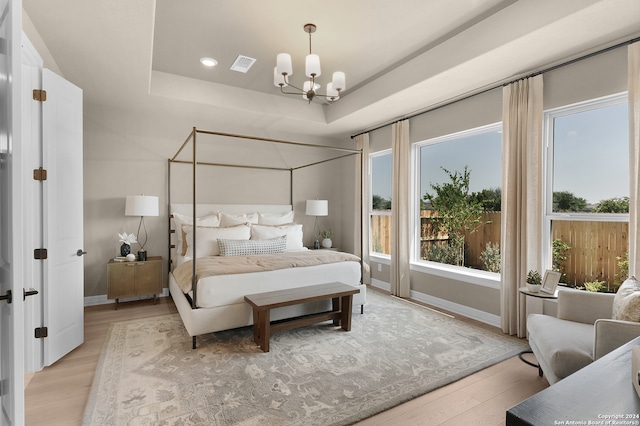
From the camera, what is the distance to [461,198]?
13.9 feet

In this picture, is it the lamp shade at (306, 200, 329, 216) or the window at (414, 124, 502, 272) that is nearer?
the window at (414, 124, 502, 272)

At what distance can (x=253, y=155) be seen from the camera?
5398mm

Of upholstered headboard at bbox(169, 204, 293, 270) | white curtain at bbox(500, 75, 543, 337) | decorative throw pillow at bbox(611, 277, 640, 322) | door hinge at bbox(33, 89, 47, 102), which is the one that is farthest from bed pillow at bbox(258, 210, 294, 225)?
decorative throw pillow at bbox(611, 277, 640, 322)

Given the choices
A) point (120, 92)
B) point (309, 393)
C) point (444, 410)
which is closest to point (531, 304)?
point (444, 410)

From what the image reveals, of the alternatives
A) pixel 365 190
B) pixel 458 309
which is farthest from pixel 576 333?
pixel 365 190

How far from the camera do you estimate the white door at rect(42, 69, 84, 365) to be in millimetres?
2592

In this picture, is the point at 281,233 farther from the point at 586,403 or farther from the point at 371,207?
the point at 586,403

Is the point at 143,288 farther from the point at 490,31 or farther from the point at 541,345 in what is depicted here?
Result: the point at 490,31

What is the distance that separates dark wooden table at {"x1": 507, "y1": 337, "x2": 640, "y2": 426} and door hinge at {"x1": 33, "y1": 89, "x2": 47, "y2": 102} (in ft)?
11.3

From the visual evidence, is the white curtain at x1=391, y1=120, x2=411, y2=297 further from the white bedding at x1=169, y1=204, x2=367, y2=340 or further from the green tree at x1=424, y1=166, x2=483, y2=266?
the white bedding at x1=169, y1=204, x2=367, y2=340

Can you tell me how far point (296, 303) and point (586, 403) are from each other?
2.45 metres

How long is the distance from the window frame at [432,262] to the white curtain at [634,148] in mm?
1152

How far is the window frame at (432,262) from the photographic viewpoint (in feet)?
12.4

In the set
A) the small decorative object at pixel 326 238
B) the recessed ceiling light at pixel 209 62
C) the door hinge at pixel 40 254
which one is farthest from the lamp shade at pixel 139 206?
the small decorative object at pixel 326 238
